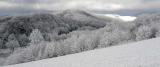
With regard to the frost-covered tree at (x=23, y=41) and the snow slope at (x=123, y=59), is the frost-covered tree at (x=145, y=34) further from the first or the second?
the frost-covered tree at (x=23, y=41)

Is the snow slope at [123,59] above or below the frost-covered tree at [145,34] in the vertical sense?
above

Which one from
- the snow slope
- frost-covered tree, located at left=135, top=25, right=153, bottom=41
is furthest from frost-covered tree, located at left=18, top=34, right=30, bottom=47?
the snow slope

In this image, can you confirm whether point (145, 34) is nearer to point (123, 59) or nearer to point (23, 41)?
point (123, 59)

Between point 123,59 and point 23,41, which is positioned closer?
point 123,59

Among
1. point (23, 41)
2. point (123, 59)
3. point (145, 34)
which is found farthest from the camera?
point (23, 41)

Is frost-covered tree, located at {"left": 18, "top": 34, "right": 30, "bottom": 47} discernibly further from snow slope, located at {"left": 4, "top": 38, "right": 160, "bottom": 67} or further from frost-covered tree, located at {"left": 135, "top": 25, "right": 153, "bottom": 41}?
snow slope, located at {"left": 4, "top": 38, "right": 160, "bottom": 67}

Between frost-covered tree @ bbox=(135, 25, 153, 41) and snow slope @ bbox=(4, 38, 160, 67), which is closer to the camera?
snow slope @ bbox=(4, 38, 160, 67)

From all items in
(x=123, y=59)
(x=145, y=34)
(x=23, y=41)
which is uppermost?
(x=123, y=59)

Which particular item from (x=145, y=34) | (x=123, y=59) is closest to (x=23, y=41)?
(x=145, y=34)

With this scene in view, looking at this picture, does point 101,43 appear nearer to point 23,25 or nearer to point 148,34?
point 148,34

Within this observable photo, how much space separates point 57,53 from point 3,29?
12517 centimetres

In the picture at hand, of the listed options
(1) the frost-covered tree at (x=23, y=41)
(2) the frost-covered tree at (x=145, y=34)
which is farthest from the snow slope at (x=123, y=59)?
(1) the frost-covered tree at (x=23, y=41)

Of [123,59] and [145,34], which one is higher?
[123,59]

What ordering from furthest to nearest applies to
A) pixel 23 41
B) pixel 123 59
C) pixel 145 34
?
pixel 23 41 < pixel 145 34 < pixel 123 59
